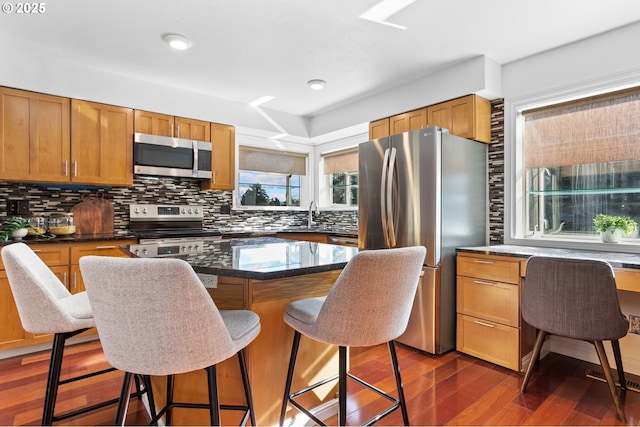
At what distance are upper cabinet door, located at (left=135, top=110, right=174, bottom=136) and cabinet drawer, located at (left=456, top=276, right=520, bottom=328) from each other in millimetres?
3230

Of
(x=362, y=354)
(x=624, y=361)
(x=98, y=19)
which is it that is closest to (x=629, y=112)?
(x=624, y=361)

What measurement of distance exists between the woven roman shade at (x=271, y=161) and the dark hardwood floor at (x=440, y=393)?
278cm

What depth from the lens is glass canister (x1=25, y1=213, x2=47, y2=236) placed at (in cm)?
300

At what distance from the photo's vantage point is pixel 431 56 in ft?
9.70

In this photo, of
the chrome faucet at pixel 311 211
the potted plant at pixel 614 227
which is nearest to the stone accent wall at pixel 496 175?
the potted plant at pixel 614 227

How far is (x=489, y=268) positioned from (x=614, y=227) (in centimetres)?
93

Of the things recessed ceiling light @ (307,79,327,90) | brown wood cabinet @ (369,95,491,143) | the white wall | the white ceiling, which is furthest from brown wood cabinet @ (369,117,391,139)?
the white wall

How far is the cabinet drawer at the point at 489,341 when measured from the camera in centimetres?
243

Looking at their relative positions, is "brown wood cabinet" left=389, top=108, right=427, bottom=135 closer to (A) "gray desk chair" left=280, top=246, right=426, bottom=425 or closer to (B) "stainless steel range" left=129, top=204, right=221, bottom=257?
(B) "stainless steel range" left=129, top=204, right=221, bottom=257

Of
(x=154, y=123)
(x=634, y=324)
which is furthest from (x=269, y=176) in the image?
(x=634, y=324)

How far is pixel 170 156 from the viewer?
144 inches

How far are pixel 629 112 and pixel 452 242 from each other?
1.56 metres

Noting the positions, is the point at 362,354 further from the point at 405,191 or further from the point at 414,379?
the point at 405,191

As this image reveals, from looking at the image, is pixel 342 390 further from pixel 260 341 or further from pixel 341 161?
pixel 341 161
